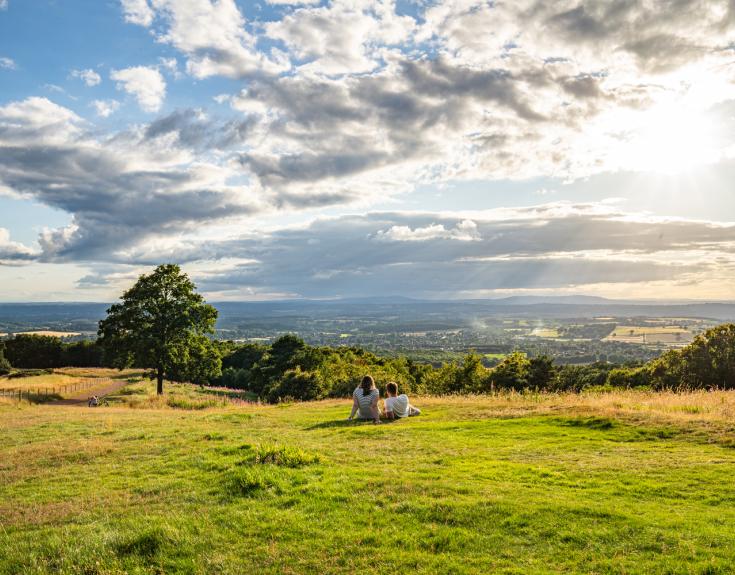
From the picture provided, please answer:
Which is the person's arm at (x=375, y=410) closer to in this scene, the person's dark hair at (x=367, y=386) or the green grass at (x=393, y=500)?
the person's dark hair at (x=367, y=386)

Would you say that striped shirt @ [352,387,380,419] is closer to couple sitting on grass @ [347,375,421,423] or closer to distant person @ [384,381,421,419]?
couple sitting on grass @ [347,375,421,423]

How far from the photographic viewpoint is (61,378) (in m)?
60.2

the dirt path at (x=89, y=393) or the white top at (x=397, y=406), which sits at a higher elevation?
the white top at (x=397, y=406)

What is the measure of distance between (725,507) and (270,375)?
228 feet

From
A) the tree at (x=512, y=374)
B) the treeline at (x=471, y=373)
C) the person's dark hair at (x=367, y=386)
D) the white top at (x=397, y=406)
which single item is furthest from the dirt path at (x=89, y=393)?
the tree at (x=512, y=374)

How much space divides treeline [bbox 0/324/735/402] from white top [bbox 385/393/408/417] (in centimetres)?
1535

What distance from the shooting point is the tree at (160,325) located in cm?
4650

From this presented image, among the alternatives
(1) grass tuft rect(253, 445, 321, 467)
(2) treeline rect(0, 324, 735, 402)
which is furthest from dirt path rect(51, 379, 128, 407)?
(1) grass tuft rect(253, 445, 321, 467)

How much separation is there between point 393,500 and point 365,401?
34.7 ft

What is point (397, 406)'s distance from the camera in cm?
2033

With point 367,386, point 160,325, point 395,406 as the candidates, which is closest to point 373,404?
point 367,386

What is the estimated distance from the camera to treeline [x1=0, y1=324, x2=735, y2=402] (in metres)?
40.5

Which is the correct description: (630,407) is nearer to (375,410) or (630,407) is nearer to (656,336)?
(375,410)


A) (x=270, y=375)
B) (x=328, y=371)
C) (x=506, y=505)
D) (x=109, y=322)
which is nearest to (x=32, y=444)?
(x=506, y=505)
